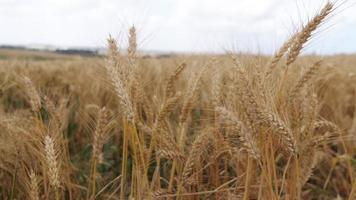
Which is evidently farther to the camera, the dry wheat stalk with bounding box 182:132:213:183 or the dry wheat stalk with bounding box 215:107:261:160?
the dry wheat stalk with bounding box 182:132:213:183

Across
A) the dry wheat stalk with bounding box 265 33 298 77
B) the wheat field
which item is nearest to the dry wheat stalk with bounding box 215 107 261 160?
the wheat field

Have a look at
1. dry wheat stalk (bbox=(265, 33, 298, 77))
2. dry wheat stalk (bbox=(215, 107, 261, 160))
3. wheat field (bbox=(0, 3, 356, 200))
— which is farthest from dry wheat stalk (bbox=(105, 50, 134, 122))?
dry wheat stalk (bbox=(265, 33, 298, 77))

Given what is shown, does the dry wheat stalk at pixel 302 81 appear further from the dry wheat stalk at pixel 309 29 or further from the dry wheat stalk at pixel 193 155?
the dry wheat stalk at pixel 193 155

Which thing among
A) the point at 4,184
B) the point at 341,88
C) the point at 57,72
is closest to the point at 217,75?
the point at 4,184

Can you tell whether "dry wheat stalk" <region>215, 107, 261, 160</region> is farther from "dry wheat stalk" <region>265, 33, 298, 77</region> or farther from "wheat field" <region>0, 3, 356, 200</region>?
"dry wheat stalk" <region>265, 33, 298, 77</region>

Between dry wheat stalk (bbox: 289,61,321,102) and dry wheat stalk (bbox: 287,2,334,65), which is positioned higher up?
dry wheat stalk (bbox: 287,2,334,65)

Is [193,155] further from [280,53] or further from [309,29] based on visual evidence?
[309,29]

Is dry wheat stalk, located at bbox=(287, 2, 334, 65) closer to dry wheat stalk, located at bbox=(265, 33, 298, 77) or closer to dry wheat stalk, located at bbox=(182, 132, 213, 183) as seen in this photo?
dry wheat stalk, located at bbox=(265, 33, 298, 77)

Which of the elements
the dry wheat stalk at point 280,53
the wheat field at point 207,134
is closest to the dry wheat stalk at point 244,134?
the wheat field at point 207,134

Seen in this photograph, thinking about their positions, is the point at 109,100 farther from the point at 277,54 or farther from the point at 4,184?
the point at 277,54

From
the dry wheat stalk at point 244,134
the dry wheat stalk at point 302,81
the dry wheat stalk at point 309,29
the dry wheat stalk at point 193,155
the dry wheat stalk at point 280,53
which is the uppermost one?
the dry wheat stalk at point 309,29

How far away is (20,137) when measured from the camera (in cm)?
176

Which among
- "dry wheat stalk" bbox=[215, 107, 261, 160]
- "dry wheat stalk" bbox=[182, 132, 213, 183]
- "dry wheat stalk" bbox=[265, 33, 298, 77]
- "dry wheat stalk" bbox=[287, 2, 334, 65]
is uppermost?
"dry wheat stalk" bbox=[287, 2, 334, 65]

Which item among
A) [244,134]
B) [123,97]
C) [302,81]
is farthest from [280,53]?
[123,97]
